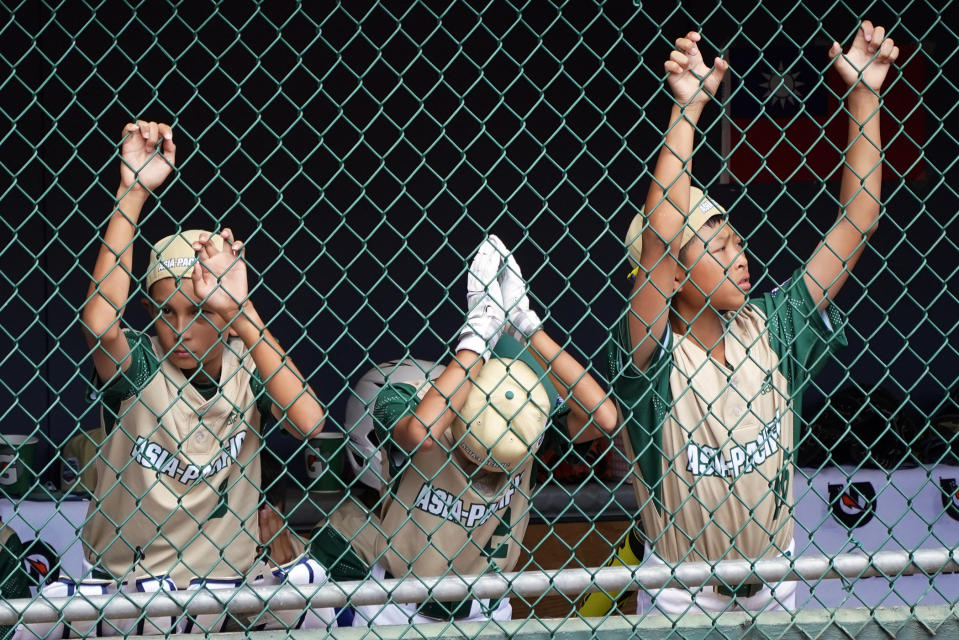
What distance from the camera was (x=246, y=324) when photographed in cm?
259

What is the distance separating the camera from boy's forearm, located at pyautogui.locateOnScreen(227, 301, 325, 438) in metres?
2.60

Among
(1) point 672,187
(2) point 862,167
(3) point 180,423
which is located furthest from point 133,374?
(2) point 862,167

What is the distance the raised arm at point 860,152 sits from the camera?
2756 millimetres

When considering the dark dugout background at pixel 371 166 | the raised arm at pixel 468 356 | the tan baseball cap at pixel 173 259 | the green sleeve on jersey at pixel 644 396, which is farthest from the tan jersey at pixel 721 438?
the dark dugout background at pixel 371 166

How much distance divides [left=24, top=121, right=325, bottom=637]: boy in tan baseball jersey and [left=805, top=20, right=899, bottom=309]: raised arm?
142cm

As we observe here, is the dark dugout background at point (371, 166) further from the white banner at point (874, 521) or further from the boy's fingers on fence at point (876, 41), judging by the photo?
the boy's fingers on fence at point (876, 41)

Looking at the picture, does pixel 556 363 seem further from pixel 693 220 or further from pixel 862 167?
pixel 862 167

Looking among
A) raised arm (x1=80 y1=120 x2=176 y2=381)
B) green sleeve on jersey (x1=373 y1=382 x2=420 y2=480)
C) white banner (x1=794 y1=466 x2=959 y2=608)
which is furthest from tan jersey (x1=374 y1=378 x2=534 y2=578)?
white banner (x1=794 y1=466 x2=959 y2=608)

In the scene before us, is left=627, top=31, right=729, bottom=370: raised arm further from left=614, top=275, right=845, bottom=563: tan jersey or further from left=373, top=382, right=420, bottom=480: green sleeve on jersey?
left=373, top=382, right=420, bottom=480: green sleeve on jersey

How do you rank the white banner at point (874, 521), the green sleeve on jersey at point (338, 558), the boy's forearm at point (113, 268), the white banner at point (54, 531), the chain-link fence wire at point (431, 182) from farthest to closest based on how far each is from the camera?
1. the chain-link fence wire at point (431, 182)
2. the white banner at point (874, 521)
3. the white banner at point (54, 531)
4. the green sleeve on jersey at point (338, 558)
5. the boy's forearm at point (113, 268)

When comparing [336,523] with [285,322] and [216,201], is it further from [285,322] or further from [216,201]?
[216,201]

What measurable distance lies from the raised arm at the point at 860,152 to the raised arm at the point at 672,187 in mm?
448

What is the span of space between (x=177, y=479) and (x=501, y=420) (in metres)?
0.86

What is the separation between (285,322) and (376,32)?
56.2 inches
